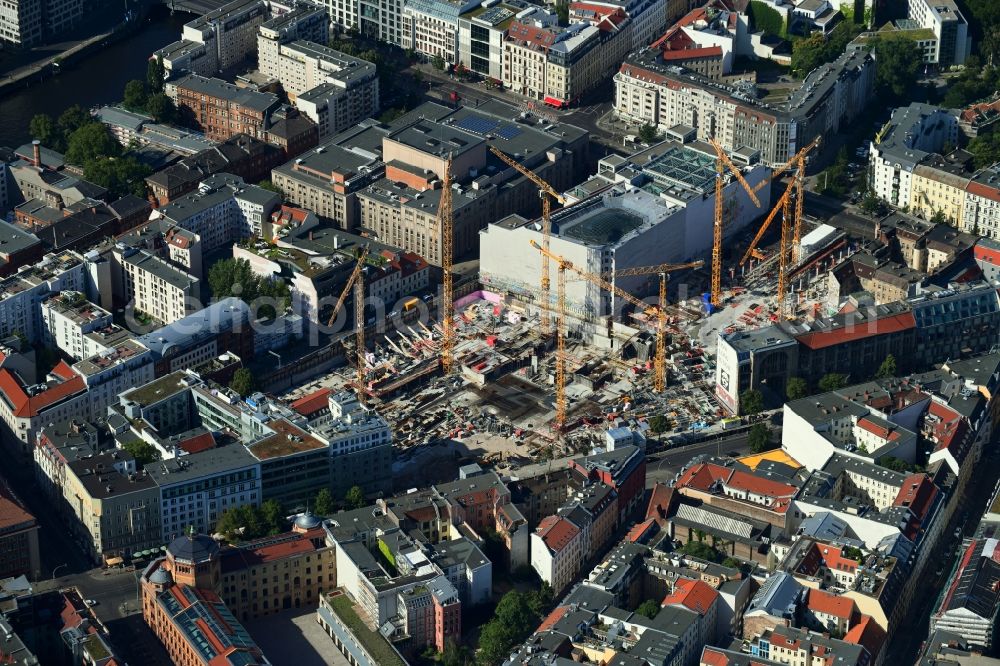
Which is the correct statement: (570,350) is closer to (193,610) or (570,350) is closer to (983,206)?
(983,206)

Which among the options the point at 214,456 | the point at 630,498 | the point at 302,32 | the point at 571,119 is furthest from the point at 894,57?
the point at 214,456

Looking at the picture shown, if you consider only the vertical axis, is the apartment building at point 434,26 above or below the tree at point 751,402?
above

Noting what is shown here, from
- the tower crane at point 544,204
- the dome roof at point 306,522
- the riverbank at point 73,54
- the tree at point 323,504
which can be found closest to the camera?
the dome roof at point 306,522

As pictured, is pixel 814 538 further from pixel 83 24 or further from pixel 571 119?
pixel 83 24

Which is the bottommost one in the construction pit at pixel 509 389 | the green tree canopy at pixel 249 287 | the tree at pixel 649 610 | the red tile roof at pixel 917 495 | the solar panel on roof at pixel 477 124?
the construction pit at pixel 509 389

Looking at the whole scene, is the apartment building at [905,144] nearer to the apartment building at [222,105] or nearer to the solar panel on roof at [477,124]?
the solar panel on roof at [477,124]

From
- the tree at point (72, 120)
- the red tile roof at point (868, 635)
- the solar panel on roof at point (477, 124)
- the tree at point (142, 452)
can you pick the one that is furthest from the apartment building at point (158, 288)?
the red tile roof at point (868, 635)

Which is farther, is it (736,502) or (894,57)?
(894,57)
